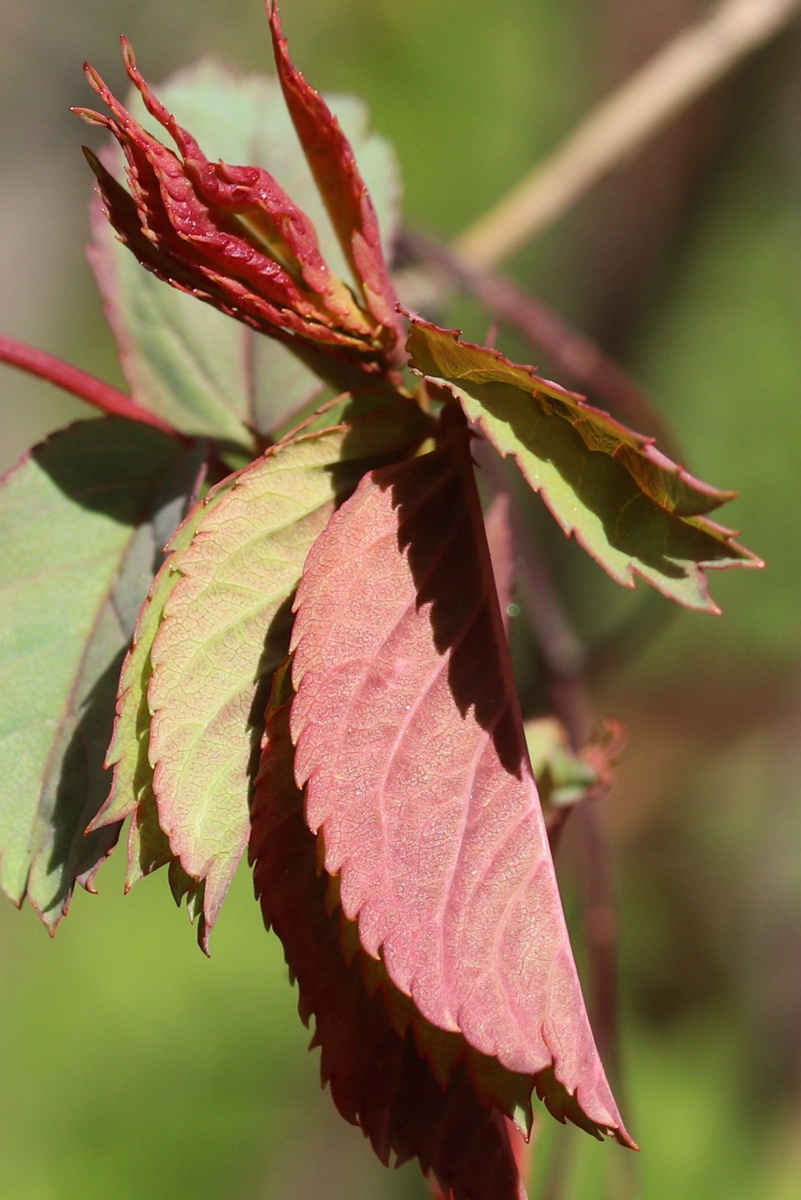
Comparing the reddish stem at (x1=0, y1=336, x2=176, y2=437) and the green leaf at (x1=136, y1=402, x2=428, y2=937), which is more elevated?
the reddish stem at (x1=0, y1=336, x2=176, y2=437)

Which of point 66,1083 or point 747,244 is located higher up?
point 747,244

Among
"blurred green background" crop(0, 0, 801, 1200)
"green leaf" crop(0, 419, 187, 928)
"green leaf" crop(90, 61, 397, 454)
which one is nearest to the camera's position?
"green leaf" crop(0, 419, 187, 928)

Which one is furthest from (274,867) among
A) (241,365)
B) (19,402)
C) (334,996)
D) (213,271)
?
(19,402)

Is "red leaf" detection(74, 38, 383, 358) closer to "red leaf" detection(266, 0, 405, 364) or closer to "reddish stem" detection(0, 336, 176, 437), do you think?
"red leaf" detection(266, 0, 405, 364)

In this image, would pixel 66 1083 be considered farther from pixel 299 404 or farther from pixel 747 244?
pixel 747 244

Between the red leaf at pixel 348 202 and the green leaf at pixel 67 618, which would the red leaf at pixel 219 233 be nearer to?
the red leaf at pixel 348 202

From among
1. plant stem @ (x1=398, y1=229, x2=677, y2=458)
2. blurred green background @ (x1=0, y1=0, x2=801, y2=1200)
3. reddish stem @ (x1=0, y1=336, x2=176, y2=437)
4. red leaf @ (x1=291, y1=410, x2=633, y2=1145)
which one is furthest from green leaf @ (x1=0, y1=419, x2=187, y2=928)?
blurred green background @ (x1=0, y1=0, x2=801, y2=1200)
